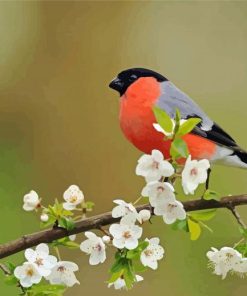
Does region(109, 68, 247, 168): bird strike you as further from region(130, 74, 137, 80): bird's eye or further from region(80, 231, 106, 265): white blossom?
region(80, 231, 106, 265): white blossom

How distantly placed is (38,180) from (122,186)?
0.31 meters

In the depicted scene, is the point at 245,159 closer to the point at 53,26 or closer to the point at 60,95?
the point at 60,95

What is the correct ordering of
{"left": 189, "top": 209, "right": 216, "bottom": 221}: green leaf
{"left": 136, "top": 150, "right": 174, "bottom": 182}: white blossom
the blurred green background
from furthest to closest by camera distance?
the blurred green background, {"left": 189, "top": 209, "right": 216, "bottom": 221}: green leaf, {"left": 136, "top": 150, "right": 174, "bottom": 182}: white blossom

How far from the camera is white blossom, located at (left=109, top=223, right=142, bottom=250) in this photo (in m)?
1.02

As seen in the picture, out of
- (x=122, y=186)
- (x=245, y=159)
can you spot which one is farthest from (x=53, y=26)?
(x=245, y=159)

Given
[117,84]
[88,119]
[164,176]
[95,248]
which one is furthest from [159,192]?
[88,119]

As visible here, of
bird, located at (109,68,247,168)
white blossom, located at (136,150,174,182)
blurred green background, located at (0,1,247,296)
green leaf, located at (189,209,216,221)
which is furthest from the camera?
blurred green background, located at (0,1,247,296)

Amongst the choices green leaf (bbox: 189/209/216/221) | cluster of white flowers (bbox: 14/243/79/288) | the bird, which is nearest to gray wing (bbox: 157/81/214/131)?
the bird

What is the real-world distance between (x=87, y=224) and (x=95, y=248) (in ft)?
0.14

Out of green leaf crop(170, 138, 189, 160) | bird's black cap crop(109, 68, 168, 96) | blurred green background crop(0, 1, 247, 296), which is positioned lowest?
blurred green background crop(0, 1, 247, 296)

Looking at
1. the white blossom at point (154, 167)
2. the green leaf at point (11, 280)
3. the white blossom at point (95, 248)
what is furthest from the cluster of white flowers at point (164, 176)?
the green leaf at point (11, 280)

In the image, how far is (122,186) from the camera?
2873 mm

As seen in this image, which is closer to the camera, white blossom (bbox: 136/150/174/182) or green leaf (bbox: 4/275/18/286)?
white blossom (bbox: 136/150/174/182)

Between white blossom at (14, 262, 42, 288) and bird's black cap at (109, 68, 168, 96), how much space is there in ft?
1.26
